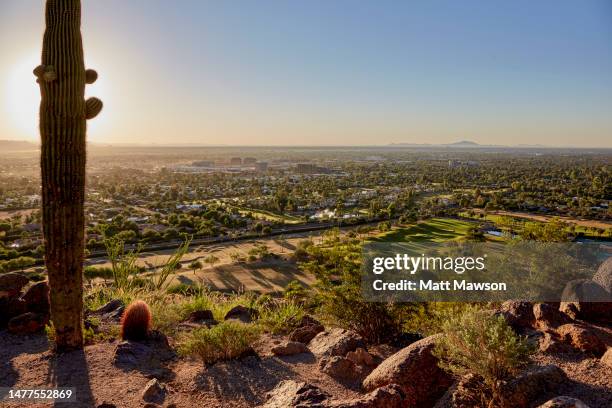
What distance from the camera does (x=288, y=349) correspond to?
7023 mm

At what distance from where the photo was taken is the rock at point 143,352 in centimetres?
666

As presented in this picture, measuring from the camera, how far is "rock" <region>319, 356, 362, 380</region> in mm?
6141

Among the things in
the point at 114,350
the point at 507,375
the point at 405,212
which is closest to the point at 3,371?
the point at 114,350

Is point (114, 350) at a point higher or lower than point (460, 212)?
higher

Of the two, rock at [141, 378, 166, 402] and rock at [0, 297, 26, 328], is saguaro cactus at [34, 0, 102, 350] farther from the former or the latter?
rock at [141, 378, 166, 402]

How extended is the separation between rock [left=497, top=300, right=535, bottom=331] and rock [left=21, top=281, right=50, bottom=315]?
26.7 ft

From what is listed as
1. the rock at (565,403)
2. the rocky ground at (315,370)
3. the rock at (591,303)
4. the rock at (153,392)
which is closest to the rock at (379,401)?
the rocky ground at (315,370)

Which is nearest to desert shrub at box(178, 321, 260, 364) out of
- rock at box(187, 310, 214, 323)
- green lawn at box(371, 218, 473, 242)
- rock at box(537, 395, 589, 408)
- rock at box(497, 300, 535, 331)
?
rock at box(187, 310, 214, 323)

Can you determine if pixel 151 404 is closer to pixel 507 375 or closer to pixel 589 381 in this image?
pixel 507 375

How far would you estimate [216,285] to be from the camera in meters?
27.4

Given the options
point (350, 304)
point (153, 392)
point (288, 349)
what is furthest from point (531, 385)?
point (153, 392)

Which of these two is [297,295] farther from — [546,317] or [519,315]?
[546,317]

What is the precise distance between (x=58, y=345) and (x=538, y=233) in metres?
11.5

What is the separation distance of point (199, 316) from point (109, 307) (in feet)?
6.29
